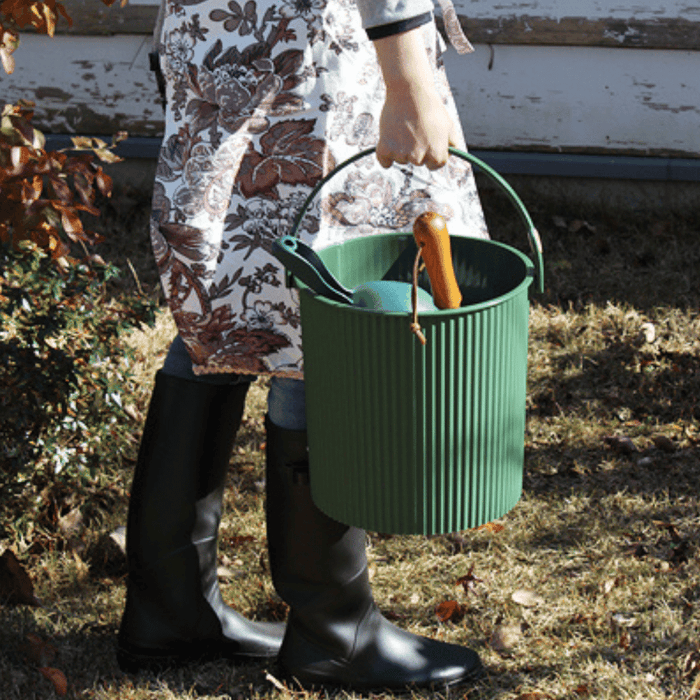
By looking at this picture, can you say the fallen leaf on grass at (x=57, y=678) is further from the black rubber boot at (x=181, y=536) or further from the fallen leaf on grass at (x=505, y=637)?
the fallen leaf on grass at (x=505, y=637)

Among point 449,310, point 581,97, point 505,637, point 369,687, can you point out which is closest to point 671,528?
point 505,637

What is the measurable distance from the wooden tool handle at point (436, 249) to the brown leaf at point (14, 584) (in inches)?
56.7

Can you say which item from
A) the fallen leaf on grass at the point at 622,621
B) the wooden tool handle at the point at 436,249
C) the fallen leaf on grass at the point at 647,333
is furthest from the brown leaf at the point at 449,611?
the fallen leaf on grass at the point at 647,333

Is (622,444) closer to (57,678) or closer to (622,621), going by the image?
(622,621)

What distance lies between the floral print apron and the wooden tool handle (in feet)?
0.83

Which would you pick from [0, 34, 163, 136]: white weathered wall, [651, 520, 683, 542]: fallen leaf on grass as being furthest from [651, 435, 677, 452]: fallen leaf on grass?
[0, 34, 163, 136]: white weathered wall

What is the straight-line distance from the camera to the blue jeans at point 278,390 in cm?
211

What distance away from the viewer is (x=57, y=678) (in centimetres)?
230

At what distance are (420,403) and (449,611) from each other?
1001 mm

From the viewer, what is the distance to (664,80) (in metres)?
4.62

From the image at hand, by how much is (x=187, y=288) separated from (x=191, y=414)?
327 mm

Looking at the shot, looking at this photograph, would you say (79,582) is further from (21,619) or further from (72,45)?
(72,45)

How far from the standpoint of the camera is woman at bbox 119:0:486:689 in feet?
5.91

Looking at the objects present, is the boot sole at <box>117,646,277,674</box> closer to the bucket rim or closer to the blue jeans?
the blue jeans
